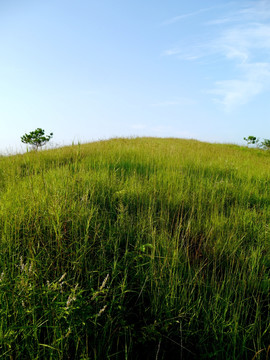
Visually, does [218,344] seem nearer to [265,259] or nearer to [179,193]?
[265,259]

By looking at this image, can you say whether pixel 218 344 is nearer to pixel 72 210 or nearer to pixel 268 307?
pixel 268 307

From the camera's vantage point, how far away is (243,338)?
1525 mm

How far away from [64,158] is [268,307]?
5.64 metres

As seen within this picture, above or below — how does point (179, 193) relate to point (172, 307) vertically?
above

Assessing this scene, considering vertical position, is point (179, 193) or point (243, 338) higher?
point (179, 193)

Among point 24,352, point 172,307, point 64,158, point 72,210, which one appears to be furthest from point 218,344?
point 64,158

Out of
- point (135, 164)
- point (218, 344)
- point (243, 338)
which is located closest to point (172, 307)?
point (218, 344)

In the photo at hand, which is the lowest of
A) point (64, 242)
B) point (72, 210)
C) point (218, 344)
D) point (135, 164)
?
point (218, 344)

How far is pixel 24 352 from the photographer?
1.41 m

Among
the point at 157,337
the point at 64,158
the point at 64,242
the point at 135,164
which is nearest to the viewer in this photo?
the point at 157,337

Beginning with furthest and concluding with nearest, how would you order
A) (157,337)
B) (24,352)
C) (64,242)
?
(64,242)
(157,337)
(24,352)

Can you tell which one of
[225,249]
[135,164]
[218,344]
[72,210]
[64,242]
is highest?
[135,164]

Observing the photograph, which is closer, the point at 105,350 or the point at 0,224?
the point at 105,350

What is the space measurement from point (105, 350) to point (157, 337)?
327 mm
